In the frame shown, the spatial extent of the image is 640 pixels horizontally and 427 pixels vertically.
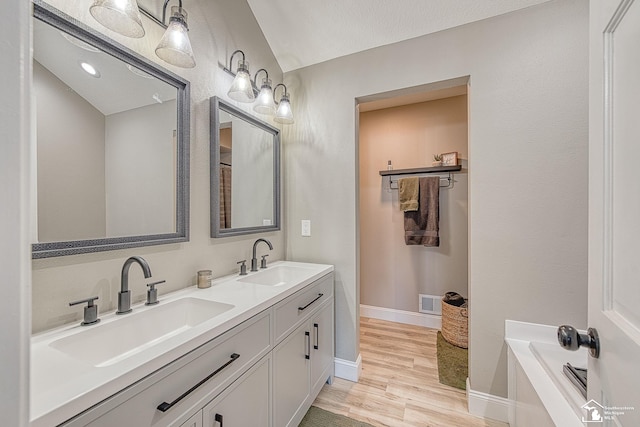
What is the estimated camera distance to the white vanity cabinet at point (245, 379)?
28.3 inches

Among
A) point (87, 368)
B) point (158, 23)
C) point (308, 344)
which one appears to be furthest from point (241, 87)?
point (308, 344)

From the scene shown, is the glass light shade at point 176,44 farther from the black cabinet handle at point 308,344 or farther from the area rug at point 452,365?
the area rug at point 452,365

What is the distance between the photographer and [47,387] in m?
0.62

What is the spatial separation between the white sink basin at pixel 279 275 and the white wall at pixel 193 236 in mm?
173

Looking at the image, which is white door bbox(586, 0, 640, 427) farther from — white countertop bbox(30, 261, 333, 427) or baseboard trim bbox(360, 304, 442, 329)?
baseboard trim bbox(360, 304, 442, 329)

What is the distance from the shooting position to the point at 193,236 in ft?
4.79

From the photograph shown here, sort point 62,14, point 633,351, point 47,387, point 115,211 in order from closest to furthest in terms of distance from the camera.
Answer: point 633,351 < point 47,387 < point 62,14 < point 115,211

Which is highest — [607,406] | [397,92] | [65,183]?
[397,92]

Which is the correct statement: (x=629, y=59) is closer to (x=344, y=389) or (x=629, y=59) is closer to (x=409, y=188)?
(x=344, y=389)

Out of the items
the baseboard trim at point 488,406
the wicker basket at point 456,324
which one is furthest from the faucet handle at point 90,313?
the wicker basket at point 456,324

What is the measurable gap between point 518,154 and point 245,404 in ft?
6.28

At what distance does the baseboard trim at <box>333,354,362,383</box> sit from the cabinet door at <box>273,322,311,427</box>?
0.54 m

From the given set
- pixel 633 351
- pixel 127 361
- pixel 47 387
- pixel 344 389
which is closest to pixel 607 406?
pixel 633 351

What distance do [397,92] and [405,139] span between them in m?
1.17
